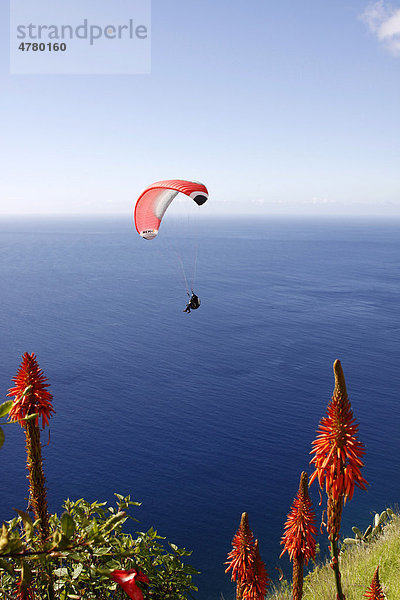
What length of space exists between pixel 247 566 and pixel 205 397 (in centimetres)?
5293

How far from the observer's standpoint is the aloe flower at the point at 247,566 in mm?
10466

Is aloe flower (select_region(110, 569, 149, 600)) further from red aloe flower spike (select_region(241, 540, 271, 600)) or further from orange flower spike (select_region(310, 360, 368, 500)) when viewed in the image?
red aloe flower spike (select_region(241, 540, 271, 600))

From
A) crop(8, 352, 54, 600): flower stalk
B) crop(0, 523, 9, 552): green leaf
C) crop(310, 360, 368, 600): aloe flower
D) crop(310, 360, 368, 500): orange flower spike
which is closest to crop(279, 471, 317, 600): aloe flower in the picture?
crop(310, 360, 368, 600): aloe flower

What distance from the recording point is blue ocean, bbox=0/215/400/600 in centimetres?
4381

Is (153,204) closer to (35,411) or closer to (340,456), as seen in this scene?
(35,411)

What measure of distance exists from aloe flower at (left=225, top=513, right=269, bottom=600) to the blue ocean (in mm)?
27611

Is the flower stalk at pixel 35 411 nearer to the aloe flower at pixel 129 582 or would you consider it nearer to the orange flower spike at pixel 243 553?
the orange flower spike at pixel 243 553

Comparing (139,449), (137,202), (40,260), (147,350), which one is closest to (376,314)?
(147,350)

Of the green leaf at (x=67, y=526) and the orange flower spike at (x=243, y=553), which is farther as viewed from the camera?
the orange flower spike at (x=243, y=553)

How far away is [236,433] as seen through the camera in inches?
2168

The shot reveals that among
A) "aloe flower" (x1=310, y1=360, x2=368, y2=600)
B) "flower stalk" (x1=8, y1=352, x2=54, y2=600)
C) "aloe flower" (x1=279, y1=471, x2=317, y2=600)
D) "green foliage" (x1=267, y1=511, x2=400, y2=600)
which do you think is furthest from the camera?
"green foliage" (x1=267, y1=511, x2=400, y2=600)

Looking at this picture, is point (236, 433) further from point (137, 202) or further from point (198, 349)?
point (137, 202)

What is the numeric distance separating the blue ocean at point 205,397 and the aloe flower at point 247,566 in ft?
90.6

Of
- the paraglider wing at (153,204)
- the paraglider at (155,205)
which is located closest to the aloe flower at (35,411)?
the paraglider at (155,205)
